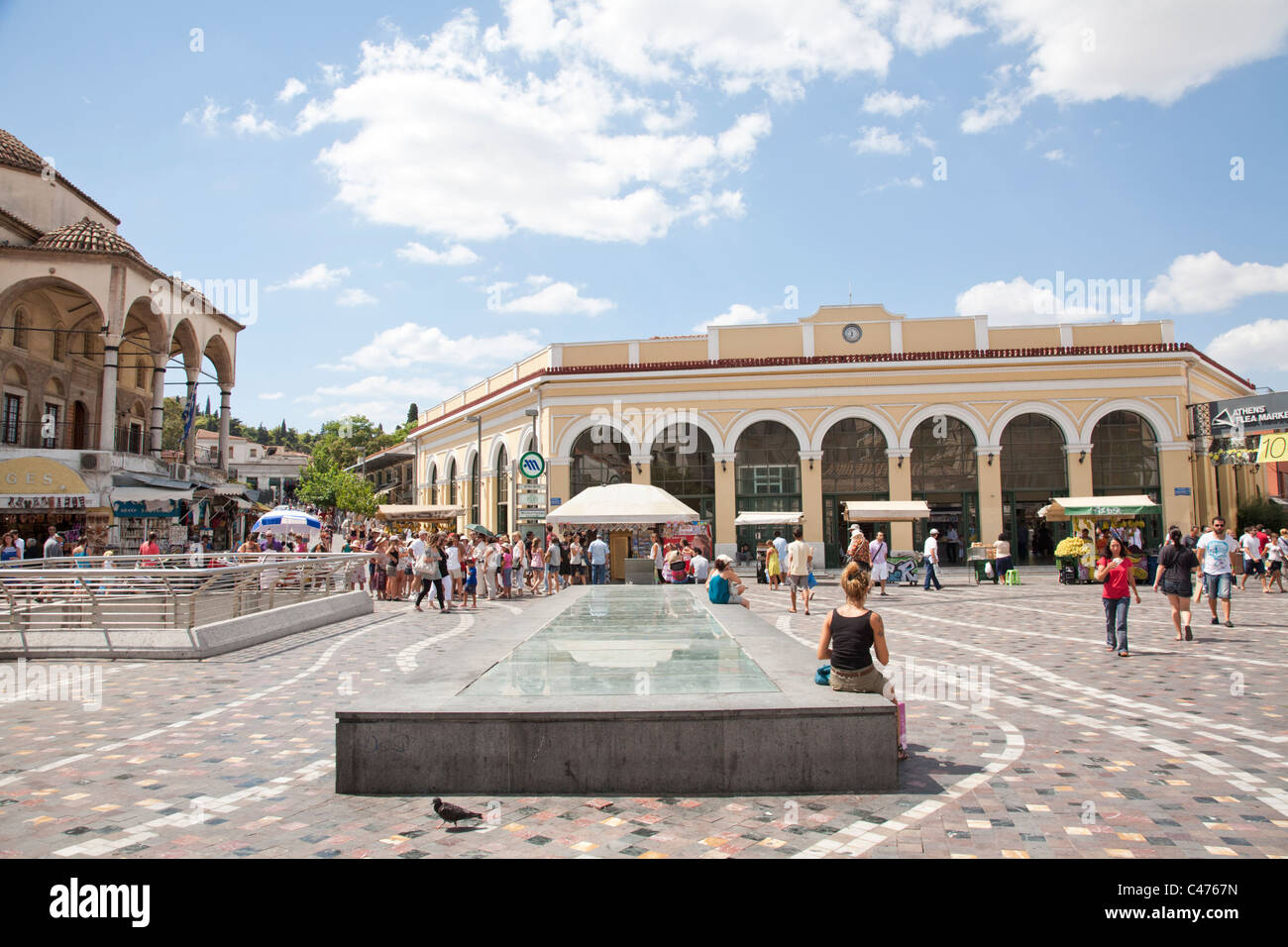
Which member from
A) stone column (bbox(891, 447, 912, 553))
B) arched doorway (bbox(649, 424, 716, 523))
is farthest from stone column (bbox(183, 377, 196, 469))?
stone column (bbox(891, 447, 912, 553))

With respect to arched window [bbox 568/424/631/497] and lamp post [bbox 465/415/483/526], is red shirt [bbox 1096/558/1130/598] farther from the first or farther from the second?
lamp post [bbox 465/415/483/526]

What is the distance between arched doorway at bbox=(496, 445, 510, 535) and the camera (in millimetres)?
37197

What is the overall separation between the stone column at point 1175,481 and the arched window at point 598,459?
65.2ft

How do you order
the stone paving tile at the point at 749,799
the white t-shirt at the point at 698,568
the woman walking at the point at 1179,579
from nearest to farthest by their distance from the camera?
the stone paving tile at the point at 749,799, the woman walking at the point at 1179,579, the white t-shirt at the point at 698,568

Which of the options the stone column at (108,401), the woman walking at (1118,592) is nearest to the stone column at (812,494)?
the woman walking at (1118,592)

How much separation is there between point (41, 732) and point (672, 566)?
13007 mm

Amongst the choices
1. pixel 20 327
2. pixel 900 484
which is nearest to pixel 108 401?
pixel 20 327

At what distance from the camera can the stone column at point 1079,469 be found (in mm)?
30359

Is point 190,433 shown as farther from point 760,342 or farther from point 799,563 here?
point 799,563

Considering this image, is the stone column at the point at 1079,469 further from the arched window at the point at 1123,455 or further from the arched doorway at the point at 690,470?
the arched doorway at the point at 690,470

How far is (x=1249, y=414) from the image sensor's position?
2897cm

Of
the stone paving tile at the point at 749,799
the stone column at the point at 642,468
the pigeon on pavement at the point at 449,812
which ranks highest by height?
the stone column at the point at 642,468

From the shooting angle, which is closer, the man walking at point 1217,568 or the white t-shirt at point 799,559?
the man walking at point 1217,568

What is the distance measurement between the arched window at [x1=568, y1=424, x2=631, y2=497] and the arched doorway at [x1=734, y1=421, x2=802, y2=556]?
14.9 feet
